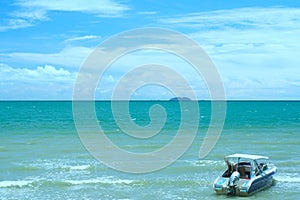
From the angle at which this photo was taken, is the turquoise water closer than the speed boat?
No

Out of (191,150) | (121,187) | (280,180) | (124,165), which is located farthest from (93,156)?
(280,180)

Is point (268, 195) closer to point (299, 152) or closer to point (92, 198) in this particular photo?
point (92, 198)

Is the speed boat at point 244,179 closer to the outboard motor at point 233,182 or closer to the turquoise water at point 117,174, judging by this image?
the outboard motor at point 233,182

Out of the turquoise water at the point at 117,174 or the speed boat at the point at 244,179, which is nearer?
the speed boat at the point at 244,179

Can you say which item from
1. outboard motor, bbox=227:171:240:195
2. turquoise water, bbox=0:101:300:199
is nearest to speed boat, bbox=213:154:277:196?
outboard motor, bbox=227:171:240:195

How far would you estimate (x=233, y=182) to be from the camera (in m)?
24.3

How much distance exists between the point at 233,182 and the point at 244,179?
0.92 m

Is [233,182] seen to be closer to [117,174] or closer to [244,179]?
[244,179]

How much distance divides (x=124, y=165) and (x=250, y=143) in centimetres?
1703

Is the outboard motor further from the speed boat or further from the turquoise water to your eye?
the turquoise water

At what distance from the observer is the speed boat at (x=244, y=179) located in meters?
24.1

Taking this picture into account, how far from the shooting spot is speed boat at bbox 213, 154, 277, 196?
947 inches

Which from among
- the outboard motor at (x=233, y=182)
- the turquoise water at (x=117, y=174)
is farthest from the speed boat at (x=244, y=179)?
the turquoise water at (x=117, y=174)

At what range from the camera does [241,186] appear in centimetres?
2417
